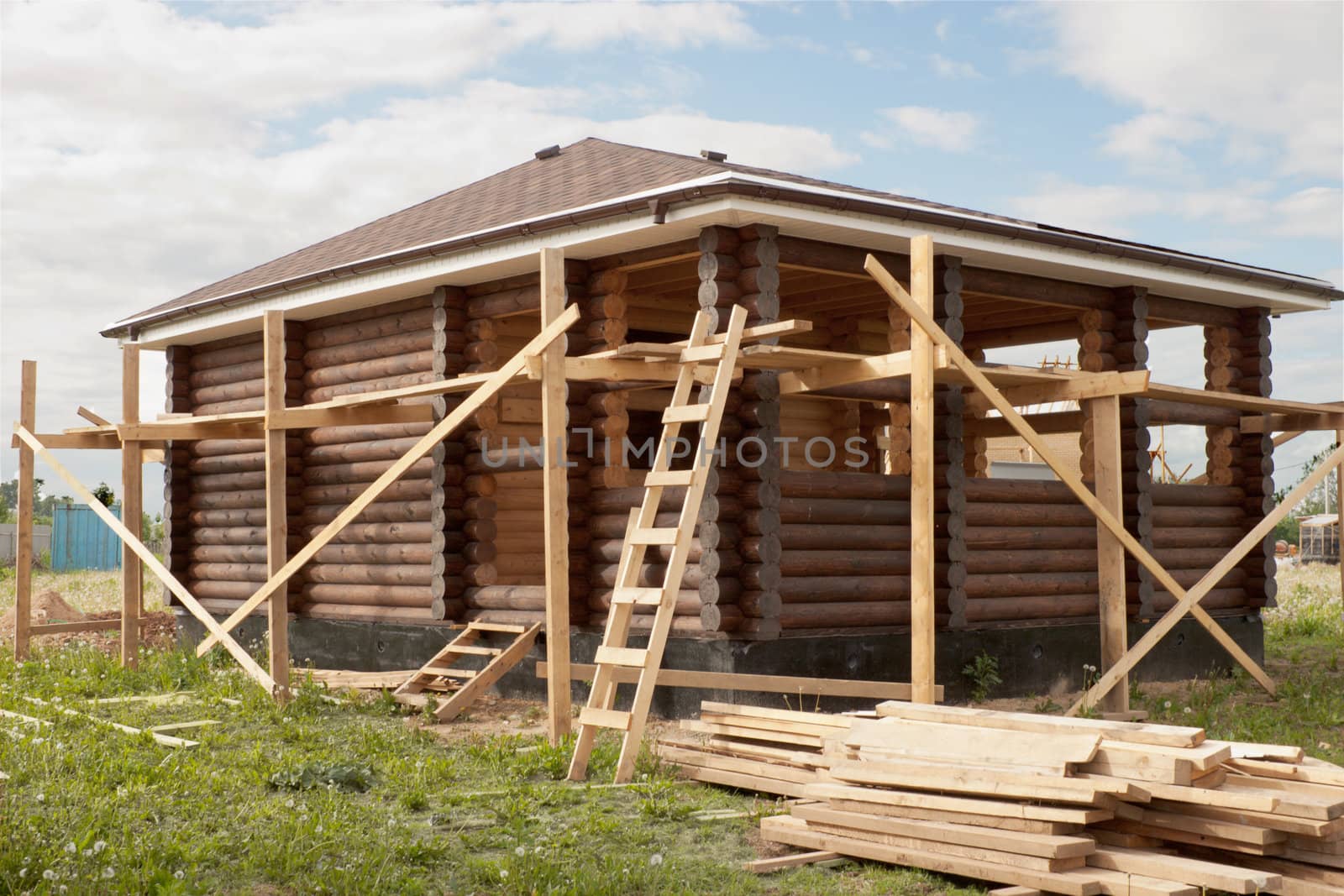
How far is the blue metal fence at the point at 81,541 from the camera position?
36.2 m

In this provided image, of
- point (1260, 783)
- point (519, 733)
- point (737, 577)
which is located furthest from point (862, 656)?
point (1260, 783)

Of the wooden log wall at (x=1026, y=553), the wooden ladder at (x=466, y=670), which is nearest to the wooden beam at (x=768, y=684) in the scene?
the wooden ladder at (x=466, y=670)

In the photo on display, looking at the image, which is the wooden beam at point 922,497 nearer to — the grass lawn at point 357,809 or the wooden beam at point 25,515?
the grass lawn at point 357,809

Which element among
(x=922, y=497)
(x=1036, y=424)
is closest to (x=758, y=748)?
(x=922, y=497)

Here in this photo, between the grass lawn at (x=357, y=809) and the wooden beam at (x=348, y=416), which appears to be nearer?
the grass lawn at (x=357, y=809)

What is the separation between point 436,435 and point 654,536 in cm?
247

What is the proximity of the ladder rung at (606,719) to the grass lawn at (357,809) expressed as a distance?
337 millimetres

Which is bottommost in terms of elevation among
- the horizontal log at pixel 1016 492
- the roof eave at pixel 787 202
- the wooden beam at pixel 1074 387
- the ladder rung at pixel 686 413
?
the horizontal log at pixel 1016 492

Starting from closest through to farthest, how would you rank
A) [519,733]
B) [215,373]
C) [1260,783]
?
[1260,783]
[519,733]
[215,373]

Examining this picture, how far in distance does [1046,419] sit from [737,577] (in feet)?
16.4

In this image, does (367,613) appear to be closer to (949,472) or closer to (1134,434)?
(949,472)

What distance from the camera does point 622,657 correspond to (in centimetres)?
839

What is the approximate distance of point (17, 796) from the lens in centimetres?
754

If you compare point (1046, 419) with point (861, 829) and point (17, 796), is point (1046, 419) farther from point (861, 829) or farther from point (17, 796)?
point (17, 796)
